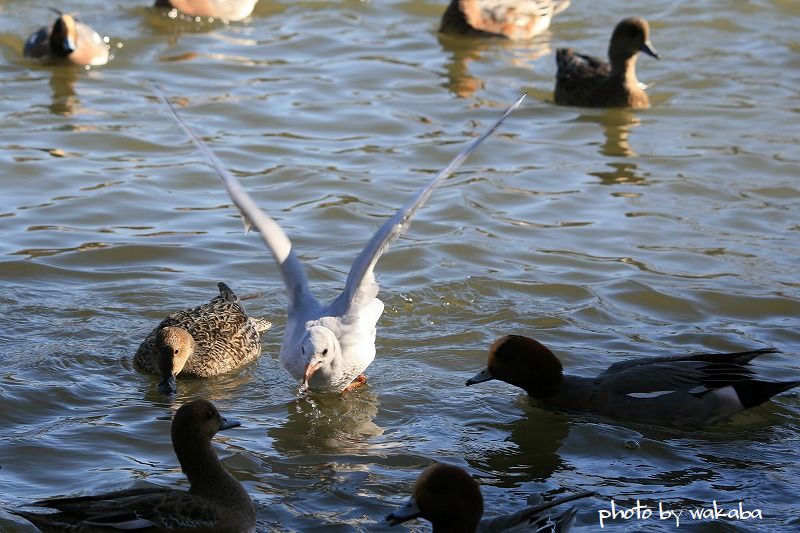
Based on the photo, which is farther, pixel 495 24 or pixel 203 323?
pixel 495 24

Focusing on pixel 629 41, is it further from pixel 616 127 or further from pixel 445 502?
pixel 445 502

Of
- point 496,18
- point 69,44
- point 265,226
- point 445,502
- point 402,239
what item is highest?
point 265,226

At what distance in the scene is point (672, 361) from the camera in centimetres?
799

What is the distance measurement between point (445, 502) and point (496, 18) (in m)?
12.2

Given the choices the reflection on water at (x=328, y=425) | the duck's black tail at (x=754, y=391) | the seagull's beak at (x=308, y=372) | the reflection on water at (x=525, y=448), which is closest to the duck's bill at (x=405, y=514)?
the reflection on water at (x=525, y=448)

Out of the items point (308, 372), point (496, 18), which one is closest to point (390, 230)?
point (308, 372)

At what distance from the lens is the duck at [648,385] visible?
7.78 metres

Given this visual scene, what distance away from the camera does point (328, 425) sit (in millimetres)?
7871

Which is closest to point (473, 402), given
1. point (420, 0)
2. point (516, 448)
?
point (516, 448)

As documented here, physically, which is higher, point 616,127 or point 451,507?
point 451,507

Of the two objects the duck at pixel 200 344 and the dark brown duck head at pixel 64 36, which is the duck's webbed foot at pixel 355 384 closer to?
the duck at pixel 200 344

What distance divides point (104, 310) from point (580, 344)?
131 inches

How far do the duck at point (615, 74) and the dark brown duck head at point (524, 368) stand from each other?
7.19 m

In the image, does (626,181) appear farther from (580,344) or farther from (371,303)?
(371,303)
